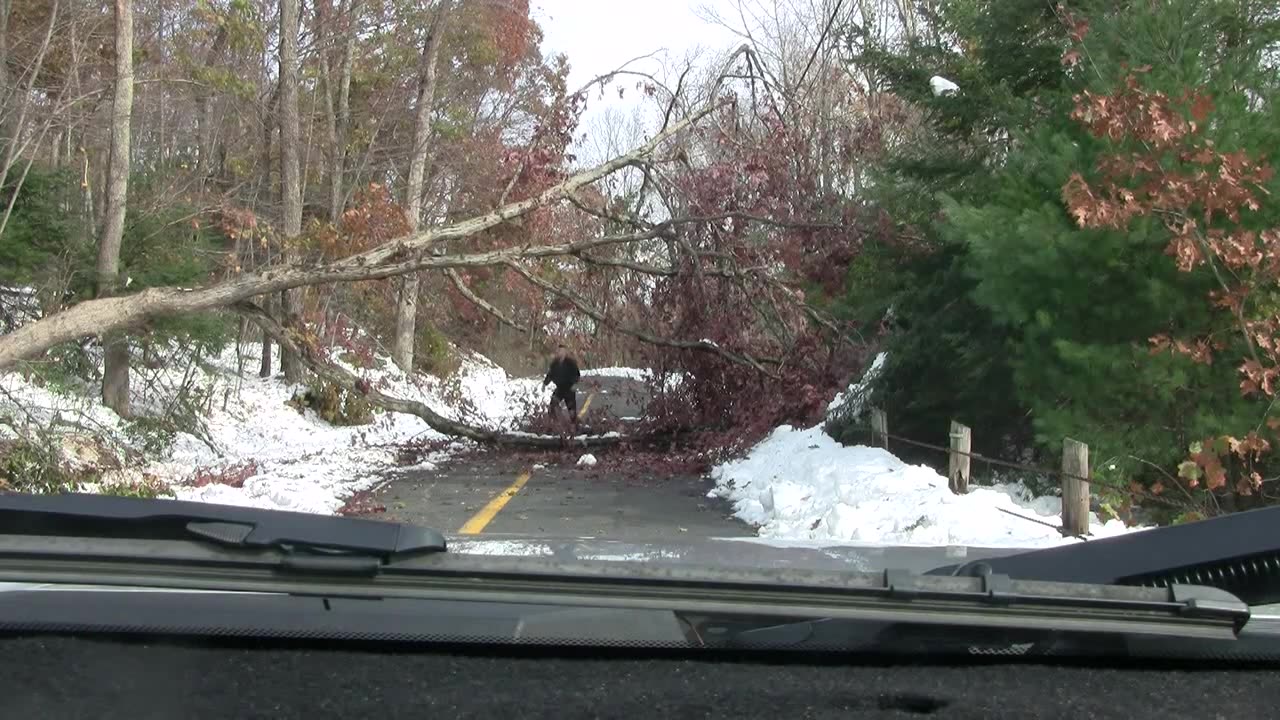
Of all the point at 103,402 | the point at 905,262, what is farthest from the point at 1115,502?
the point at 103,402

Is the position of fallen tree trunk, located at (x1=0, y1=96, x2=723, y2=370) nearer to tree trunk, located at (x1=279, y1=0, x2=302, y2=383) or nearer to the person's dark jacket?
the person's dark jacket

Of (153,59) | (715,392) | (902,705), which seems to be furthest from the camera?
(153,59)

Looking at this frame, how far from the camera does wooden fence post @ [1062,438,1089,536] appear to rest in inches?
380

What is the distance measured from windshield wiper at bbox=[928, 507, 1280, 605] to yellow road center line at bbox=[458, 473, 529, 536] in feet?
25.3

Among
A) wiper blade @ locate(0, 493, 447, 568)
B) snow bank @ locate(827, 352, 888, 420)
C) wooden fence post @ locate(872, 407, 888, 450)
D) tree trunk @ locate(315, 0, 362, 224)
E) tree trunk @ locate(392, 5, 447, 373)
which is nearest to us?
wiper blade @ locate(0, 493, 447, 568)

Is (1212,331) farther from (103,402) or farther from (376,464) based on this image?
(103,402)

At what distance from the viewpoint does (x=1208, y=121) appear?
11.3 metres

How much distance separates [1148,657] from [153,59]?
2751 centimetres

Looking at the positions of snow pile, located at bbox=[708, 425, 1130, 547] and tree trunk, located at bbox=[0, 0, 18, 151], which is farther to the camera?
tree trunk, located at bbox=[0, 0, 18, 151]

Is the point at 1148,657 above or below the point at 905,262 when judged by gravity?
below

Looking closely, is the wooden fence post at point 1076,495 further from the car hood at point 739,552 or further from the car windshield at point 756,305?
the car hood at point 739,552

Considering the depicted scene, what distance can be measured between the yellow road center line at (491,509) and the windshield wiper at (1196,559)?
7721 millimetres

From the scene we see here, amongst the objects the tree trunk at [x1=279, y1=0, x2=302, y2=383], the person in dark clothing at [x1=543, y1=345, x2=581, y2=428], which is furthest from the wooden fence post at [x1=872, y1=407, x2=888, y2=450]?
the tree trunk at [x1=279, y1=0, x2=302, y2=383]

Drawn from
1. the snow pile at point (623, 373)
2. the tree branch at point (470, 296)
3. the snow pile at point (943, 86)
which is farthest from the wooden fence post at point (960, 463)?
the snow pile at point (623, 373)
